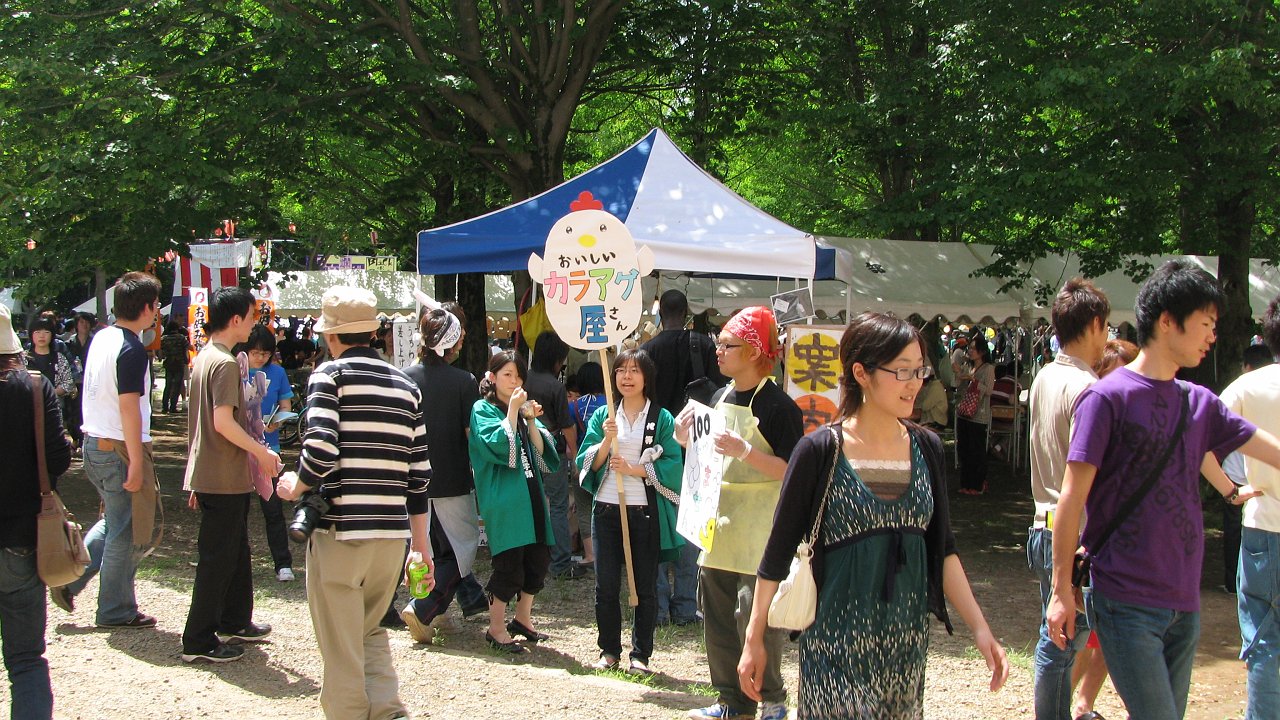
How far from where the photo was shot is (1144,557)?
11.1ft

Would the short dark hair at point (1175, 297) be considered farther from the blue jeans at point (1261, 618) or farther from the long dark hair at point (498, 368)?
the long dark hair at point (498, 368)

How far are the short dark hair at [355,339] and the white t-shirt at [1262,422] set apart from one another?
349 centimetres

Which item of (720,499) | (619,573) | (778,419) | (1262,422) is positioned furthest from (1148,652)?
(619,573)

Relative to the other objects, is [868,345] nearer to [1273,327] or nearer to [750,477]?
[750,477]

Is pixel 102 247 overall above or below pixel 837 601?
above

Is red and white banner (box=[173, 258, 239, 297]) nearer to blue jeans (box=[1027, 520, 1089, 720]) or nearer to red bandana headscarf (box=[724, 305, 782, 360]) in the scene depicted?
red bandana headscarf (box=[724, 305, 782, 360])

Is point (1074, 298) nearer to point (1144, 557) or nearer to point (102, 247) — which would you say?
point (1144, 557)

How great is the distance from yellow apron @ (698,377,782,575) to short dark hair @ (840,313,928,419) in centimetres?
139

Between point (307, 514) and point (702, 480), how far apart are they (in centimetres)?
168

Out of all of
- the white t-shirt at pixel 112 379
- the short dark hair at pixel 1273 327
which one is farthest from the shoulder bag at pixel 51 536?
the short dark hair at pixel 1273 327

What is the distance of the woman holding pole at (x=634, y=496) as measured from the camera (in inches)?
230

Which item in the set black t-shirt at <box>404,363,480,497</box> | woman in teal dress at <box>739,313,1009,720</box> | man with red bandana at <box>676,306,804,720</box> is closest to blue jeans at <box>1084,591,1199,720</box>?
woman in teal dress at <box>739,313,1009,720</box>

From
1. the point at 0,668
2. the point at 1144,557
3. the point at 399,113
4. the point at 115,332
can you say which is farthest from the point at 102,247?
the point at 1144,557

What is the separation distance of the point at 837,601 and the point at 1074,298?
2.09 metres
